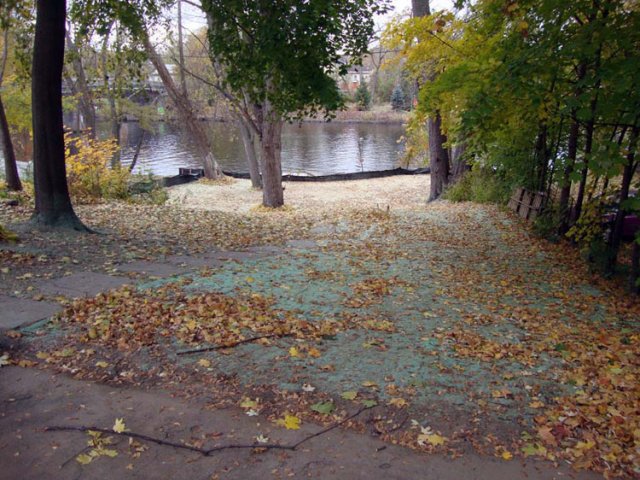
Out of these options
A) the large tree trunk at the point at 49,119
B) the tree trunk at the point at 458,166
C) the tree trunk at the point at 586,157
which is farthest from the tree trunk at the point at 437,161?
the large tree trunk at the point at 49,119

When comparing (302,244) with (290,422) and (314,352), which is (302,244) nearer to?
(314,352)

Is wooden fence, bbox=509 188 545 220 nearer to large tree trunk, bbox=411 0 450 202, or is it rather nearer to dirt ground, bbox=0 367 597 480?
large tree trunk, bbox=411 0 450 202

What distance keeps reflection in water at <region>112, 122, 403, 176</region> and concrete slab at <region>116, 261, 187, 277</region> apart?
24815mm

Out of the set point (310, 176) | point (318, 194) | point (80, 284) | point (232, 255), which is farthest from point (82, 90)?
point (80, 284)

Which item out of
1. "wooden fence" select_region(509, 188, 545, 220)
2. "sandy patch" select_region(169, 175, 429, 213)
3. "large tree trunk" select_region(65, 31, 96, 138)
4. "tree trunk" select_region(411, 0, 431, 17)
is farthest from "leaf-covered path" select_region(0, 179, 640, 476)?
"large tree trunk" select_region(65, 31, 96, 138)

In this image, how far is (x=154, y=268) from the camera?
6.98m

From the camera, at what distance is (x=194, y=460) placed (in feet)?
10.4

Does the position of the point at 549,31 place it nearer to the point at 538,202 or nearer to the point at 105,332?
the point at 538,202

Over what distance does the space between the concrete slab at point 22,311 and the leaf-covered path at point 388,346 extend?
0.16m

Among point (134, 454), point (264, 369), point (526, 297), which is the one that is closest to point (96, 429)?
point (134, 454)

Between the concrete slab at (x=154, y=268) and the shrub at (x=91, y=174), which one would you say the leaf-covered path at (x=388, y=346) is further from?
the shrub at (x=91, y=174)

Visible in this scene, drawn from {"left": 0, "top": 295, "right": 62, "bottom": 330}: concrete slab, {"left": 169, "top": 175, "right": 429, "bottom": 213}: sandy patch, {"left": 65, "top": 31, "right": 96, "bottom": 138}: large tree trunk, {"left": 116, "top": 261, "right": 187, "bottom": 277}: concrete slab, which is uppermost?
{"left": 65, "top": 31, "right": 96, "bottom": 138}: large tree trunk

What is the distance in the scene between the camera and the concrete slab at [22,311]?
192 inches

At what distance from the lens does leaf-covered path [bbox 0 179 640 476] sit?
3680mm
